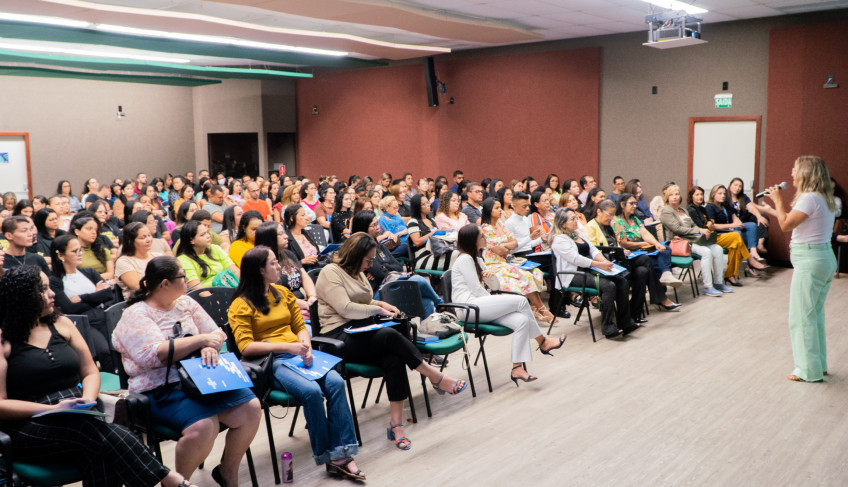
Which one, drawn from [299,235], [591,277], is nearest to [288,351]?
[299,235]

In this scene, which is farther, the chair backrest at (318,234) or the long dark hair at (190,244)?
the chair backrest at (318,234)

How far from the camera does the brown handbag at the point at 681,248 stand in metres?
7.62

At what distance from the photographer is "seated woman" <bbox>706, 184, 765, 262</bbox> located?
855 cm

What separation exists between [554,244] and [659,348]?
1.30m

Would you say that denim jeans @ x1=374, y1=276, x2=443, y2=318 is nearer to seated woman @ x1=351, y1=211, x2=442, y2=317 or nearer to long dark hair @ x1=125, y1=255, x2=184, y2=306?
seated woman @ x1=351, y1=211, x2=442, y2=317

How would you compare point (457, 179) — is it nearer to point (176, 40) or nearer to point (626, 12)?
point (626, 12)

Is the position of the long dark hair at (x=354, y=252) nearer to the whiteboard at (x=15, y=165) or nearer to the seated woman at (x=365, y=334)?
the seated woman at (x=365, y=334)

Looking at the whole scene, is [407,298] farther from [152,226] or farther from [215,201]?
[215,201]

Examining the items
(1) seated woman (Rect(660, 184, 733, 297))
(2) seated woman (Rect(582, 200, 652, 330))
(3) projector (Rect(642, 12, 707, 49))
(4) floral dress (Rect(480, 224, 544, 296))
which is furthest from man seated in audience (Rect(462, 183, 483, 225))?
(3) projector (Rect(642, 12, 707, 49))

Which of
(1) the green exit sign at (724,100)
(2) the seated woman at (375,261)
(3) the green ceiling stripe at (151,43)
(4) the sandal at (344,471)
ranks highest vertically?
(3) the green ceiling stripe at (151,43)

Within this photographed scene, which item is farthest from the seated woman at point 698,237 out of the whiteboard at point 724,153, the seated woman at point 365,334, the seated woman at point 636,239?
the seated woman at point 365,334

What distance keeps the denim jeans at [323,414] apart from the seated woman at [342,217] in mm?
→ 4524

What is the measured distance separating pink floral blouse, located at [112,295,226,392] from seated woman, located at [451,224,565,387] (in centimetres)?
220

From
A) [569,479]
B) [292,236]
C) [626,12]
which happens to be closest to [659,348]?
[569,479]
